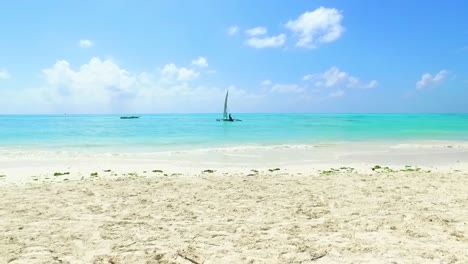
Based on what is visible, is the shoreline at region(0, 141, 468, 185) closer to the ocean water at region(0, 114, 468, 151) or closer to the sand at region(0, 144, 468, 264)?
the sand at region(0, 144, 468, 264)

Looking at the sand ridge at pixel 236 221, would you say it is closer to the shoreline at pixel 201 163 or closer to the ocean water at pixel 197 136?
the shoreline at pixel 201 163

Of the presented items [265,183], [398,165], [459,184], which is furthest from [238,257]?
[398,165]

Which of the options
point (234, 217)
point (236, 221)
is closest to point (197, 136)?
point (234, 217)

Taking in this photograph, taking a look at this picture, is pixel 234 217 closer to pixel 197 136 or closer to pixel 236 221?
pixel 236 221

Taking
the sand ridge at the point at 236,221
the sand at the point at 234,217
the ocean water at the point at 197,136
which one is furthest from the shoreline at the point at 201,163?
the ocean water at the point at 197,136

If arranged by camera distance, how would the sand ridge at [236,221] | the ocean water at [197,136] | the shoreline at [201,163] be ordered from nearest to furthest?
the sand ridge at [236,221] → the shoreline at [201,163] → the ocean water at [197,136]

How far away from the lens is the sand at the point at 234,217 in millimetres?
5770

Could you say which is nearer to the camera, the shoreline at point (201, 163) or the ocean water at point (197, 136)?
the shoreline at point (201, 163)

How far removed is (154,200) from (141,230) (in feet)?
8.00

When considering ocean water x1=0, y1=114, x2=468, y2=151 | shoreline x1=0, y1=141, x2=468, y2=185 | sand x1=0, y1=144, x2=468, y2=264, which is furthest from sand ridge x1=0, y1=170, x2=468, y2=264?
ocean water x1=0, y1=114, x2=468, y2=151

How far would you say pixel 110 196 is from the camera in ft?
32.3

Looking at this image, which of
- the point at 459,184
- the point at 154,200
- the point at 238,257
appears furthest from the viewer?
the point at 459,184

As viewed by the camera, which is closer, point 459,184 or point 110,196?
point 110,196

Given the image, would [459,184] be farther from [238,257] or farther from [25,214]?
[25,214]
